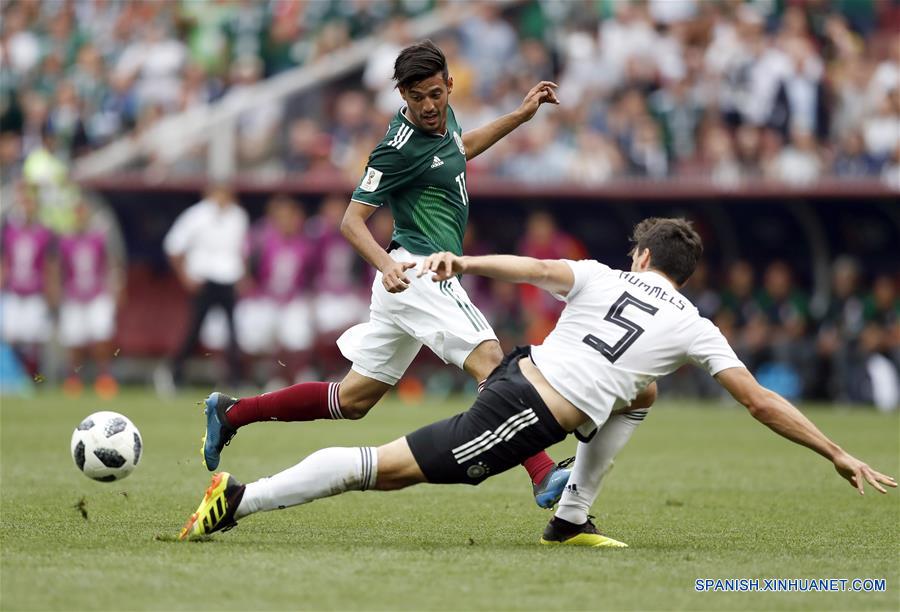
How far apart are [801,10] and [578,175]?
3878 millimetres

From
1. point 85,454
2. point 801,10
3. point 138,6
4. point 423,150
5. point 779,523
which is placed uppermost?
point 138,6

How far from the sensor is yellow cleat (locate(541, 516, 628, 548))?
22.3 feet

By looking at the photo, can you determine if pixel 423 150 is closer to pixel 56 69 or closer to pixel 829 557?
pixel 829 557

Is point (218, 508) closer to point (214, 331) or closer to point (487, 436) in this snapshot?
point (487, 436)

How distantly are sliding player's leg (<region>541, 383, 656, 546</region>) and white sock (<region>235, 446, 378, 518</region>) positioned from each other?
41.2 inches

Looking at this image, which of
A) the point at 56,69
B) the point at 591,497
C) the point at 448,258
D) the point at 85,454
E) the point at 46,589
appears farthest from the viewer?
the point at 56,69

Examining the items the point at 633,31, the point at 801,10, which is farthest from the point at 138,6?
the point at 801,10

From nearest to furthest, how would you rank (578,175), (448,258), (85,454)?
(448,258) < (85,454) < (578,175)

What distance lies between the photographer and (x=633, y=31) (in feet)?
65.4

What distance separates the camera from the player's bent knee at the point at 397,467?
6.32 m

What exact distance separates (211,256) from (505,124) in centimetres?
981

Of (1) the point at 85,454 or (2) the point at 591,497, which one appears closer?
(2) the point at 591,497

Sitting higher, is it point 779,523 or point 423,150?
point 423,150

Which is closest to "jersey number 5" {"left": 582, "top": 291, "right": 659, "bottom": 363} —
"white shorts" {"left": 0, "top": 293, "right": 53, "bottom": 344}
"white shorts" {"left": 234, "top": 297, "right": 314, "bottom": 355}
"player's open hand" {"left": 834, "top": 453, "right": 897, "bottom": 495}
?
"player's open hand" {"left": 834, "top": 453, "right": 897, "bottom": 495}
